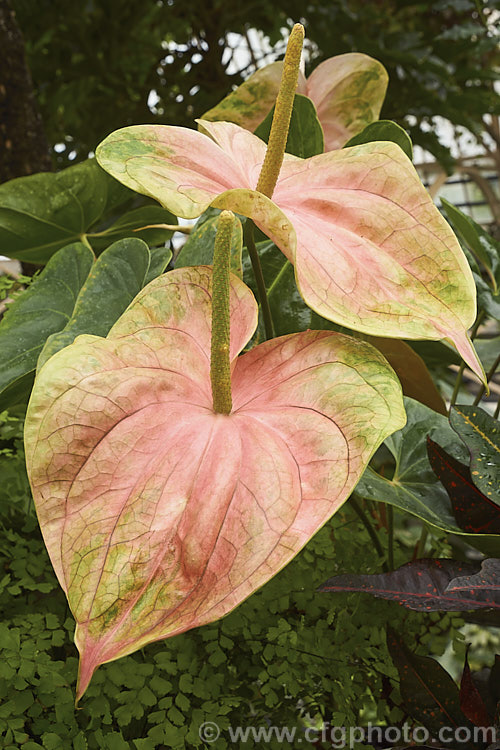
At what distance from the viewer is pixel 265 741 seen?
0.53 meters

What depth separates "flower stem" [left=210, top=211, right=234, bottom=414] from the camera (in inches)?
14.9

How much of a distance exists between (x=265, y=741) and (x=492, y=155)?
2.33 meters

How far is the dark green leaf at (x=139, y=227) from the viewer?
2.43 ft

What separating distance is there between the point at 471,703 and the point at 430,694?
0.11 feet

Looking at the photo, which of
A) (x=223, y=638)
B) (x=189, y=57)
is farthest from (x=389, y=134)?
(x=189, y=57)

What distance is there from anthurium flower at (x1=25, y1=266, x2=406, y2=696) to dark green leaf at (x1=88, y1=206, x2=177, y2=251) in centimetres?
34

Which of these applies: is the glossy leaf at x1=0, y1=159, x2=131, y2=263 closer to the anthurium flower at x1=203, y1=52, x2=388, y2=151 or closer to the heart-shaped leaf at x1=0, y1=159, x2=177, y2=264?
the heart-shaped leaf at x1=0, y1=159, x2=177, y2=264

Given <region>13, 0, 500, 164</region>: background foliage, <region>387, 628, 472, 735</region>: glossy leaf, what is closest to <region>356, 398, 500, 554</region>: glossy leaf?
<region>387, 628, 472, 735</region>: glossy leaf

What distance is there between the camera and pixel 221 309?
1.25 ft

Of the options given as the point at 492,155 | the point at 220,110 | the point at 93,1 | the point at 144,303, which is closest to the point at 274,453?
the point at 144,303

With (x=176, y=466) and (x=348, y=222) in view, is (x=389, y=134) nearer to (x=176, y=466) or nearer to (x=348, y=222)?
(x=348, y=222)

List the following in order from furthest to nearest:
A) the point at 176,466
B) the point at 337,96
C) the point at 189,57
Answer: the point at 189,57 → the point at 337,96 → the point at 176,466

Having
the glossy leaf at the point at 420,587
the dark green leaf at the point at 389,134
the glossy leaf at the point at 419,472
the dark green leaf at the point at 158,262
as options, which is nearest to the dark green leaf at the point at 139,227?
the dark green leaf at the point at 158,262

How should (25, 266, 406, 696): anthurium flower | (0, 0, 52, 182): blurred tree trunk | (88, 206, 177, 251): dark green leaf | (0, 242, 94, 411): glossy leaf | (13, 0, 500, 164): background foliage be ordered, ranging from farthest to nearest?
(13, 0, 500, 164): background foliage, (0, 0, 52, 182): blurred tree trunk, (88, 206, 177, 251): dark green leaf, (0, 242, 94, 411): glossy leaf, (25, 266, 406, 696): anthurium flower
